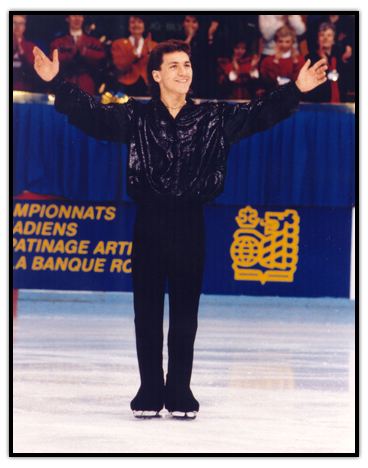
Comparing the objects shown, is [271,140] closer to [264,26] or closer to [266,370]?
[264,26]

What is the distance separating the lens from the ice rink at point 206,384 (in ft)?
6.86

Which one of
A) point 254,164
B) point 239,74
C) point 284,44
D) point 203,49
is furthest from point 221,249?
point 203,49

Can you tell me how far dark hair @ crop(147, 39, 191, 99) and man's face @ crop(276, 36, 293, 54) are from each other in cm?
222

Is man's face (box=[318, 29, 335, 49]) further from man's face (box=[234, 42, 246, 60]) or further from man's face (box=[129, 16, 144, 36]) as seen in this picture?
man's face (box=[129, 16, 144, 36])

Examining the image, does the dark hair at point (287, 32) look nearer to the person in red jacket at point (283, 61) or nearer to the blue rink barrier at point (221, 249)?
the person in red jacket at point (283, 61)

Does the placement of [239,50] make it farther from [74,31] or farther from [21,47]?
[21,47]

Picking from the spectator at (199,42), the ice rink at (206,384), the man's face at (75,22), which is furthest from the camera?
the man's face at (75,22)

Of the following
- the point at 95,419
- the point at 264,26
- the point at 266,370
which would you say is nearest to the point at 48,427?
the point at 95,419

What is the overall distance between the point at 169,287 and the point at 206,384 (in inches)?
35.5

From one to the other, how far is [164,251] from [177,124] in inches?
16.8

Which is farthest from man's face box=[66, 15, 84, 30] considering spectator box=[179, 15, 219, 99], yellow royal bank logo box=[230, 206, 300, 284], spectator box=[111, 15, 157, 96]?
yellow royal bank logo box=[230, 206, 300, 284]

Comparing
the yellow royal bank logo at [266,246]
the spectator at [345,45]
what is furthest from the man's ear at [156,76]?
the yellow royal bank logo at [266,246]

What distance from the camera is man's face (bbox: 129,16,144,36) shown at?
9.93 ft

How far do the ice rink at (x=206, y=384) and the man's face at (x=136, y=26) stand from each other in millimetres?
1629
